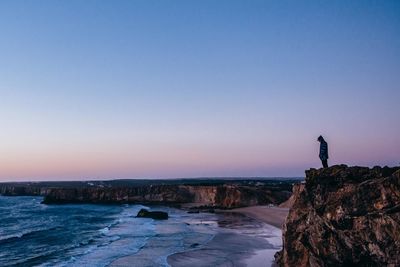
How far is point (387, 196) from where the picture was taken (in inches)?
520

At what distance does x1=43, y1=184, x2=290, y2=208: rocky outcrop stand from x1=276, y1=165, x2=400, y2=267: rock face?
56.7 metres

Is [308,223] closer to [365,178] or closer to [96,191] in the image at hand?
[365,178]

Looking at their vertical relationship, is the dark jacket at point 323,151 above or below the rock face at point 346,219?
above

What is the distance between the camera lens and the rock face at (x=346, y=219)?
13.0 meters

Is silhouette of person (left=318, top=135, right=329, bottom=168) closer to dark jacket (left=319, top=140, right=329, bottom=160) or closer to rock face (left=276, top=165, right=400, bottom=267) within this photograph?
dark jacket (left=319, top=140, right=329, bottom=160)

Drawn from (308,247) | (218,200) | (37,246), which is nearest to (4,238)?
(37,246)

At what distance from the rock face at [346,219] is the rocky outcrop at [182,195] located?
56.7 meters

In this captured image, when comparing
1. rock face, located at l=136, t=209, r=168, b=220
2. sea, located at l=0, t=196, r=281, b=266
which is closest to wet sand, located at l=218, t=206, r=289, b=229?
sea, located at l=0, t=196, r=281, b=266

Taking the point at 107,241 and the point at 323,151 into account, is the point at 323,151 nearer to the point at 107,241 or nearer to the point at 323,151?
the point at 323,151

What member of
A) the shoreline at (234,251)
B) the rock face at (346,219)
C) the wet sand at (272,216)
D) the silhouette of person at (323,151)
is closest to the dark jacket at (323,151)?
the silhouette of person at (323,151)

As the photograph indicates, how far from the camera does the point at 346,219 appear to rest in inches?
570

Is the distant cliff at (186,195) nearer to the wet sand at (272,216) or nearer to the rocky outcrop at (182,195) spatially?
the rocky outcrop at (182,195)

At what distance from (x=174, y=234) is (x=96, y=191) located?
71418 mm

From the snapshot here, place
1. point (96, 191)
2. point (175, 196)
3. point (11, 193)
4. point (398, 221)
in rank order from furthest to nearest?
point (11, 193)
point (96, 191)
point (175, 196)
point (398, 221)
